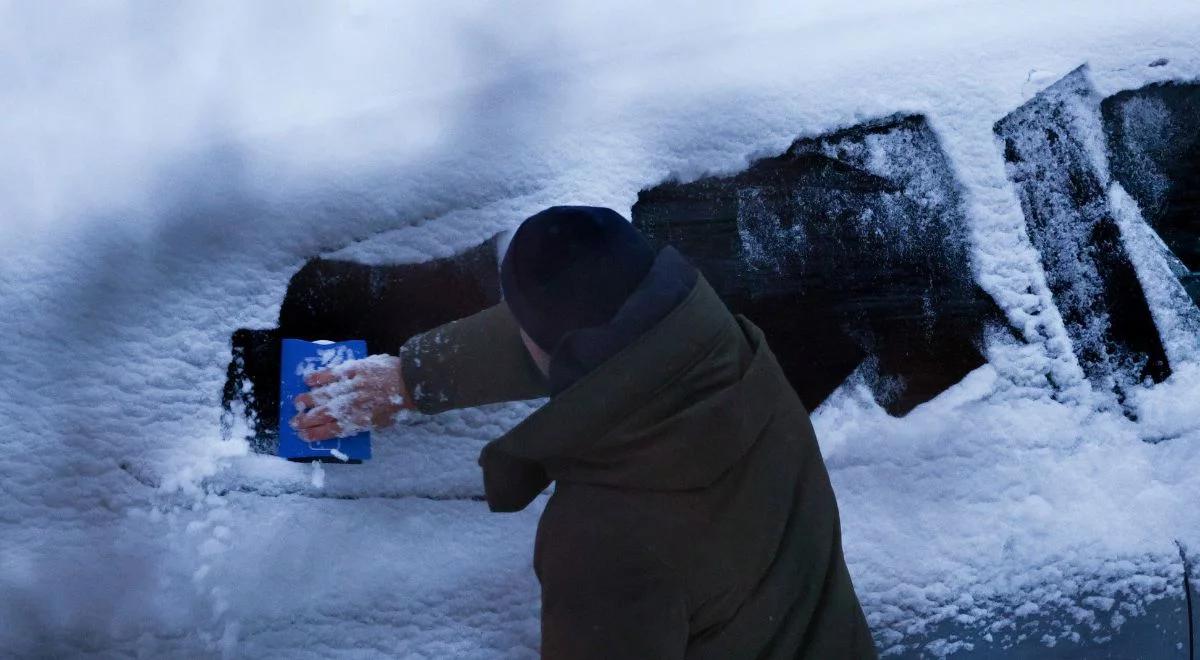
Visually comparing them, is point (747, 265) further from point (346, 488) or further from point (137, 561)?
point (137, 561)

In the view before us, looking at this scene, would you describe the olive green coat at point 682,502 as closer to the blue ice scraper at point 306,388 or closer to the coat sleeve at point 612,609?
the coat sleeve at point 612,609

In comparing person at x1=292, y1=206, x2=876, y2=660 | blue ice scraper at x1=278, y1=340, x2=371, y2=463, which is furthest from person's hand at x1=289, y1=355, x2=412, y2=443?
person at x1=292, y1=206, x2=876, y2=660

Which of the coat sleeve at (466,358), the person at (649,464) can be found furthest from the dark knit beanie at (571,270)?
the coat sleeve at (466,358)

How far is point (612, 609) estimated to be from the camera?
89 centimetres

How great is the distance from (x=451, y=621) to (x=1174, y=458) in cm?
115

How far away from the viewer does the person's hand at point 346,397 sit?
116 centimetres

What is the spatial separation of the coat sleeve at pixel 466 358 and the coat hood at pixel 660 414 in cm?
22

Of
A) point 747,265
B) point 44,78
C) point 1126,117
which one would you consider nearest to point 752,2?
point 747,265

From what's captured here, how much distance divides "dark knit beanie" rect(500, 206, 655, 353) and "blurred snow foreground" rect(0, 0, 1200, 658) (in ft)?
1.24

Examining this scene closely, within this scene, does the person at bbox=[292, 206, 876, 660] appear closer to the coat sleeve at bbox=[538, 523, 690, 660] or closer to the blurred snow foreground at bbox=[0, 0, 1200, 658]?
the coat sleeve at bbox=[538, 523, 690, 660]

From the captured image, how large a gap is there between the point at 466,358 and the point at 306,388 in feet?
0.77

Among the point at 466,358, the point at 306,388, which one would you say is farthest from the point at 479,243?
the point at 306,388

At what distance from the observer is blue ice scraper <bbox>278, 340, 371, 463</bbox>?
1190mm

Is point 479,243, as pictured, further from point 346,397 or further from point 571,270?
point 571,270
